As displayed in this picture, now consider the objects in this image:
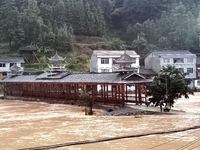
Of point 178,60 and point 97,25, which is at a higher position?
point 97,25

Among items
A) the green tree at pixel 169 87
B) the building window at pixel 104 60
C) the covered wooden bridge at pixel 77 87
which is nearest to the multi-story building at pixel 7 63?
the covered wooden bridge at pixel 77 87

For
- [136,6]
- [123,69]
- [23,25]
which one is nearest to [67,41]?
[23,25]

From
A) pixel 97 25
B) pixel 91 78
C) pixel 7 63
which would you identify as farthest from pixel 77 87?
pixel 97 25

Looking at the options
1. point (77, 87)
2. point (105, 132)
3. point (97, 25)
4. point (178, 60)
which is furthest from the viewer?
point (97, 25)

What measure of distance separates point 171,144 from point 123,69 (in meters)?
15.7

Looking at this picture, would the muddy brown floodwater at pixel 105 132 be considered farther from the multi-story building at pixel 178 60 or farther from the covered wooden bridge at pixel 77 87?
the multi-story building at pixel 178 60

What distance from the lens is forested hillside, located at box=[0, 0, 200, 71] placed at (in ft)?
221

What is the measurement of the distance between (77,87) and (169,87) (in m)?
13.6

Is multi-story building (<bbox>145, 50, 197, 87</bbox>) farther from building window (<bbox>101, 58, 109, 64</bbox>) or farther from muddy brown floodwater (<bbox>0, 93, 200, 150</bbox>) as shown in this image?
muddy brown floodwater (<bbox>0, 93, 200, 150</bbox>)

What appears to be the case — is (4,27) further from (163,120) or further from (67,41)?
(163,120)

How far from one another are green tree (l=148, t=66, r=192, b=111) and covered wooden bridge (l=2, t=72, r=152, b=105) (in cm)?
361

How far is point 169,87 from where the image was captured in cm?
2497

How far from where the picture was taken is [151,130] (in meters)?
18.9

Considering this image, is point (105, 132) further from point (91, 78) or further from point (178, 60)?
point (178, 60)
